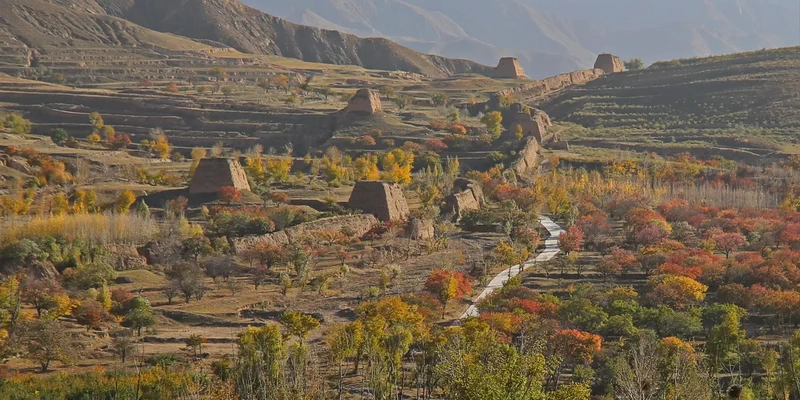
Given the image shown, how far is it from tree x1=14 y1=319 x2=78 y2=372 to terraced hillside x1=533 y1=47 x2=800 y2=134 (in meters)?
74.0

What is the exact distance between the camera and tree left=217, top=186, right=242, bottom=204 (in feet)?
183

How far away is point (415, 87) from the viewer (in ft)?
396

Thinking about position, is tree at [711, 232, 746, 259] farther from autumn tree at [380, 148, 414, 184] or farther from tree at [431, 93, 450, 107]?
tree at [431, 93, 450, 107]

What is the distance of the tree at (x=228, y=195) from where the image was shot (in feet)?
183

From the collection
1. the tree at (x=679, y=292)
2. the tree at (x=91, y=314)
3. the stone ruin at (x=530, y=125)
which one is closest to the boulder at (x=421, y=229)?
the tree at (x=679, y=292)

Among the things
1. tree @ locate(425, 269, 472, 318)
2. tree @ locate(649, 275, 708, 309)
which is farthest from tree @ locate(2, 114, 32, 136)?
tree @ locate(649, 275, 708, 309)

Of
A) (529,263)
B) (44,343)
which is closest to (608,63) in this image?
(529,263)

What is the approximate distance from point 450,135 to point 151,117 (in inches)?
1088

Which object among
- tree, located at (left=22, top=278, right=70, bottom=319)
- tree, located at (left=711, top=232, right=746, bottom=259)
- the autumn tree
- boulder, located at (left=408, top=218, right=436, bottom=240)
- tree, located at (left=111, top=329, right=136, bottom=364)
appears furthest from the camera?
the autumn tree

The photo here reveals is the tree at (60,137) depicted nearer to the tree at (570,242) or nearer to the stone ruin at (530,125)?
the stone ruin at (530,125)

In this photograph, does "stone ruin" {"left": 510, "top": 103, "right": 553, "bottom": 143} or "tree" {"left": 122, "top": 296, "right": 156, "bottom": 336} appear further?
"stone ruin" {"left": 510, "top": 103, "right": 553, "bottom": 143}

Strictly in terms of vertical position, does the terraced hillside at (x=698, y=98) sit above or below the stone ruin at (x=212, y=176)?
above

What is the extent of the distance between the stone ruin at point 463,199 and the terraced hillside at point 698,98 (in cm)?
3599

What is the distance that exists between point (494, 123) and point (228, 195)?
122ft
